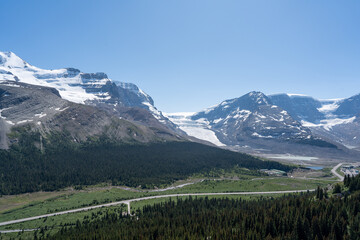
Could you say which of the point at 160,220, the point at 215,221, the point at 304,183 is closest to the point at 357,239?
the point at 215,221

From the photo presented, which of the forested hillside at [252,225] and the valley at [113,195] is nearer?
the forested hillside at [252,225]

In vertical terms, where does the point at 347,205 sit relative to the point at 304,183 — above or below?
above

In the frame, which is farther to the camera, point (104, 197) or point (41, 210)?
point (104, 197)

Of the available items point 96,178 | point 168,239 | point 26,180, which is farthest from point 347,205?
point 26,180

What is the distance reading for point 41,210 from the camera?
121 meters

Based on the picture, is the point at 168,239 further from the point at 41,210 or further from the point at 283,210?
the point at 41,210

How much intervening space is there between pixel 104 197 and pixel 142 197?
21383 mm

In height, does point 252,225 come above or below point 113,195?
above

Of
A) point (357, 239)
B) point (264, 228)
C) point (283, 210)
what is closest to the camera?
point (357, 239)

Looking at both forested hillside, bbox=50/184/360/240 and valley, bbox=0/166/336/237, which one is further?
valley, bbox=0/166/336/237

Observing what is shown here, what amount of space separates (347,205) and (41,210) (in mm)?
124824

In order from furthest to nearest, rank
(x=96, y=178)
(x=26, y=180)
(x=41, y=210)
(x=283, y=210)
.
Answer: (x=96, y=178)
(x=26, y=180)
(x=41, y=210)
(x=283, y=210)

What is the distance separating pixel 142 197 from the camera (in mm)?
146625

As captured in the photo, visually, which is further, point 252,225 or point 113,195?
point 113,195
